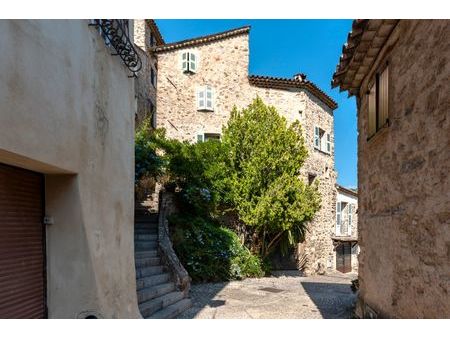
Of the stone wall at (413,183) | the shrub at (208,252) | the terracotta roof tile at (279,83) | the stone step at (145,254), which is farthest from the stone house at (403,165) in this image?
the terracotta roof tile at (279,83)

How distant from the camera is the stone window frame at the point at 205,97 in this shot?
16375mm

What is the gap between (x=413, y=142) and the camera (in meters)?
3.87

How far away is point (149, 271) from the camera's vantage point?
712cm

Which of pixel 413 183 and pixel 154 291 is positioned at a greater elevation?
pixel 413 183

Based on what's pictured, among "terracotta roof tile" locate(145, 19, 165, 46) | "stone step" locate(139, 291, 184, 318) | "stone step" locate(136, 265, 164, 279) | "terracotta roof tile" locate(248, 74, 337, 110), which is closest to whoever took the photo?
"stone step" locate(139, 291, 184, 318)

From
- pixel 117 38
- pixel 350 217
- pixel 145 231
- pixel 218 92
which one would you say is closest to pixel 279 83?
pixel 218 92

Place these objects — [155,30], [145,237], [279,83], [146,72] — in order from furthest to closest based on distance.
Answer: [155,30] < [279,83] < [146,72] < [145,237]

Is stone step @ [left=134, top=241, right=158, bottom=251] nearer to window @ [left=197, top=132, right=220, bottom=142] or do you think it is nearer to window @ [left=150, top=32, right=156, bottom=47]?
window @ [left=197, top=132, right=220, bottom=142]

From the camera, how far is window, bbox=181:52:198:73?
1645 cm

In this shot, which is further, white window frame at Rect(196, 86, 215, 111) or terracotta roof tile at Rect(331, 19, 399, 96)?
white window frame at Rect(196, 86, 215, 111)

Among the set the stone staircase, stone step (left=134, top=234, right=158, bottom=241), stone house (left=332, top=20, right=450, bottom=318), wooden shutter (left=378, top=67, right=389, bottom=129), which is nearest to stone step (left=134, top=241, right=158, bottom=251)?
the stone staircase

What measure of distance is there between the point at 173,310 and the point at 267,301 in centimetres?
266

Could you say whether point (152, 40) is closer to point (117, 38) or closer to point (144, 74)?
point (144, 74)
